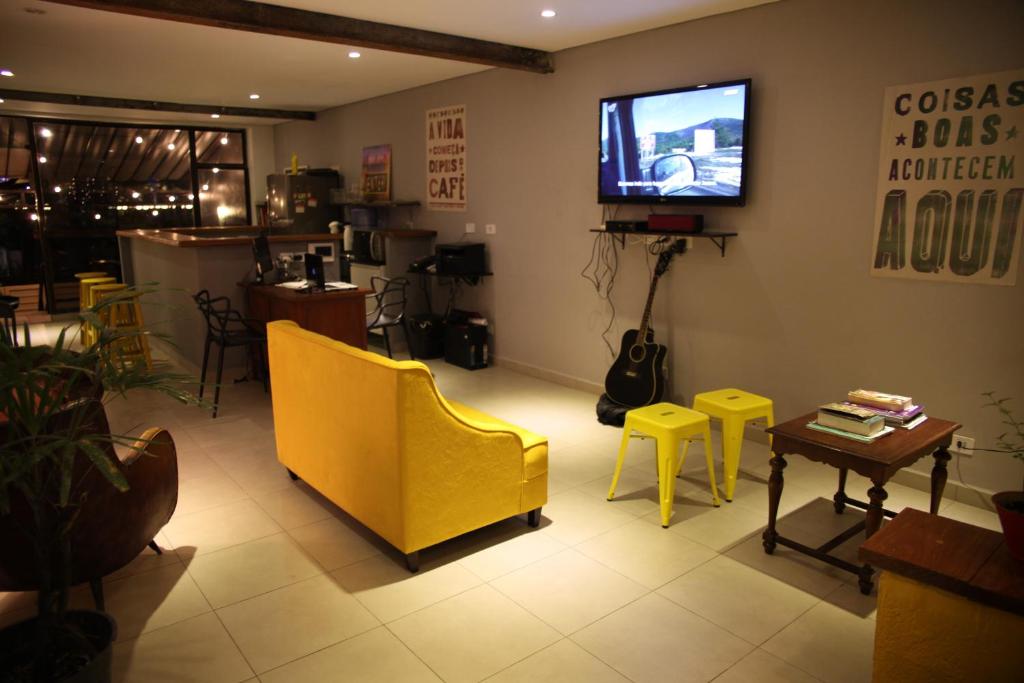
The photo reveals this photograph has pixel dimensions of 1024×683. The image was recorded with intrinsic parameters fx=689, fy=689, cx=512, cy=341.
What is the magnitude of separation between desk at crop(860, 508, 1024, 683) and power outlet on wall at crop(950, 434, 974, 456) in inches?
72.0

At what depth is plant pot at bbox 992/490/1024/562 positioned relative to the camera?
1.80 meters

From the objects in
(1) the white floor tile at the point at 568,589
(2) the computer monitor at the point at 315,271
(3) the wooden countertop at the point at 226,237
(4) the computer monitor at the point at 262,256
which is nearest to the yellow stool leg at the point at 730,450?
(1) the white floor tile at the point at 568,589

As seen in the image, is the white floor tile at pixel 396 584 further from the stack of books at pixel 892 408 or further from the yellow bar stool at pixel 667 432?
the stack of books at pixel 892 408

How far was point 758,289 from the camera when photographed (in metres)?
4.40

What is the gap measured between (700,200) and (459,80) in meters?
3.16

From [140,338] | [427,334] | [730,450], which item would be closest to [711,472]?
[730,450]

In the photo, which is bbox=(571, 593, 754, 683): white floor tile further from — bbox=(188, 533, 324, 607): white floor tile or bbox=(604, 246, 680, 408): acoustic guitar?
bbox=(604, 246, 680, 408): acoustic guitar

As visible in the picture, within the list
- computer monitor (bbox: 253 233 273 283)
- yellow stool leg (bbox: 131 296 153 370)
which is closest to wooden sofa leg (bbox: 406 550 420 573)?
computer monitor (bbox: 253 233 273 283)

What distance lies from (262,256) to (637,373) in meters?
3.21

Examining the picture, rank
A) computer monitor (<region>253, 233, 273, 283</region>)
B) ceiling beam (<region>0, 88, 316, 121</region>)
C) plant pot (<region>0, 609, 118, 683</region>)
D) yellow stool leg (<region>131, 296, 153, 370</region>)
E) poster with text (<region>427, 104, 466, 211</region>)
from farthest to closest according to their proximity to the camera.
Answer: ceiling beam (<region>0, 88, 316, 121</region>), poster with text (<region>427, 104, 466, 211</region>), yellow stool leg (<region>131, 296, 153, 370</region>), computer monitor (<region>253, 233, 273, 283</region>), plant pot (<region>0, 609, 118, 683</region>)

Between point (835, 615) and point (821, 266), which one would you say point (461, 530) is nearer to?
point (835, 615)

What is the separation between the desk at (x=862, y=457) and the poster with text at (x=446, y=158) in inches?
181

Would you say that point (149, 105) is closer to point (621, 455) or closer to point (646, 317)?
point (646, 317)

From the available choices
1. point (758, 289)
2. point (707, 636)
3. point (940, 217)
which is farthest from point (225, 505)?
point (940, 217)
